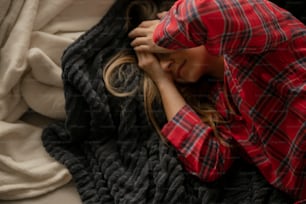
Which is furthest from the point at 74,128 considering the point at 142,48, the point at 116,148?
the point at 142,48

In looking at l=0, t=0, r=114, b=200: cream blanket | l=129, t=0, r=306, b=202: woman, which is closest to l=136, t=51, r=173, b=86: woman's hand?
l=129, t=0, r=306, b=202: woman

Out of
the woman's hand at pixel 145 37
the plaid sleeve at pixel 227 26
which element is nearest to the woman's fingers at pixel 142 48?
the woman's hand at pixel 145 37

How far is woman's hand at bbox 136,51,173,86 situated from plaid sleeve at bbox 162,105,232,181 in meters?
0.07

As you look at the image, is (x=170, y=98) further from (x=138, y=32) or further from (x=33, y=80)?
(x=33, y=80)

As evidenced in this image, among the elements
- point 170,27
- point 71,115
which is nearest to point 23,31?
point 71,115

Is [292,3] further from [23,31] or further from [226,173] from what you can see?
[23,31]

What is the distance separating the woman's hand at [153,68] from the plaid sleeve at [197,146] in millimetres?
70

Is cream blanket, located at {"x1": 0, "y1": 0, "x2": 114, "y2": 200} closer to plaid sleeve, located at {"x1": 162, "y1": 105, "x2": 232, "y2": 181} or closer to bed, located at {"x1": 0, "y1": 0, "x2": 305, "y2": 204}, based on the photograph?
bed, located at {"x1": 0, "y1": 0, "x2": 305, "y2": 204}

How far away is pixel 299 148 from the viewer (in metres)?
0.73

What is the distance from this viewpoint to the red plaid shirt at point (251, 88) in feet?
2.29

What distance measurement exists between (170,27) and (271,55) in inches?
6.3

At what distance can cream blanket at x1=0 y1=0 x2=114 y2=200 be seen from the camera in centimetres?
80

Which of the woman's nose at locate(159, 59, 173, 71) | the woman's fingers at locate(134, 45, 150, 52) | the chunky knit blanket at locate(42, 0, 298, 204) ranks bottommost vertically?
the chunky knit blanket at locate(42, 0, 298, 204)

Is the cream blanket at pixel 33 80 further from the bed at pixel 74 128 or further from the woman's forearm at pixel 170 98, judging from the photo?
the woman's forearm at pixel 170 98
